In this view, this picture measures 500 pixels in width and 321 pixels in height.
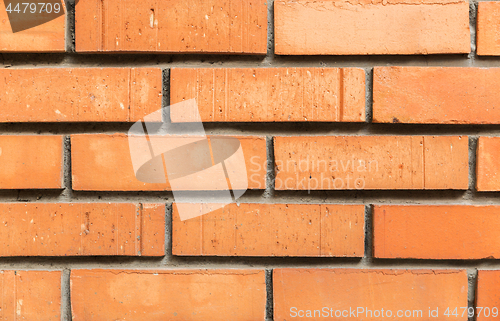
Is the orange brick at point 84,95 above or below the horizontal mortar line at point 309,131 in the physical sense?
above

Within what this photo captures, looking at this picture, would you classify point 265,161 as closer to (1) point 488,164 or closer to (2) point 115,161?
(2) point 115,161

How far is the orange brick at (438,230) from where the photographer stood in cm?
75

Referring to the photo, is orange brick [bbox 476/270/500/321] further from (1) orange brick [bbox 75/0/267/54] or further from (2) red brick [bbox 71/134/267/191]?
(1) orange brick [bbox 75/0/267/54]

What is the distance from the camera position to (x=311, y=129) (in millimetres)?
750

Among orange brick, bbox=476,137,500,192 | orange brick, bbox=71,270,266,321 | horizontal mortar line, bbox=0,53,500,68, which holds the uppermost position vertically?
horizontal mortar line, bbox=0,53,500,68

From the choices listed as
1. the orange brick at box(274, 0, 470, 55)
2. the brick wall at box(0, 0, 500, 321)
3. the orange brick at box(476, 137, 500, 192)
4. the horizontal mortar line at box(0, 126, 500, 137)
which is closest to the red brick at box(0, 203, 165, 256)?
the brick wall at box(0, 0, 500, 321)

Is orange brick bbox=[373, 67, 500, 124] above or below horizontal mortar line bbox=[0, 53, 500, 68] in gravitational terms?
below

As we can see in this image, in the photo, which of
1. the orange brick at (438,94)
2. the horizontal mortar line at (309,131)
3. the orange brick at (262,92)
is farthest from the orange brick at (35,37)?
the orange brick at (438,94)

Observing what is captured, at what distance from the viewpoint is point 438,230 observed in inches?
29.4

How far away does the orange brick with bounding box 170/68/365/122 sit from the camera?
728mm

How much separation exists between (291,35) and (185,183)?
0.45m

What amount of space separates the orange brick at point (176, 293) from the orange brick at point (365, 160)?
0.28m

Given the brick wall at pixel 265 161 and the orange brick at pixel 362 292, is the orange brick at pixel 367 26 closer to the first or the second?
the brick wall at pixel 265 161

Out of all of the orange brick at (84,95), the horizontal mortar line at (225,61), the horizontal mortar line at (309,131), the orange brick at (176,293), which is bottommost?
the orange brick at (176,293)
